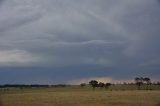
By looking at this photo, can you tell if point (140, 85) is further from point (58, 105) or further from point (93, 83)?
point (58, 105)

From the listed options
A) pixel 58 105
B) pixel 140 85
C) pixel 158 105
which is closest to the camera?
pixel 158 105

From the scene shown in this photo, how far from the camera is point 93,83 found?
18750cm

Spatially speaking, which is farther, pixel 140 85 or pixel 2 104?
pixel 140 85

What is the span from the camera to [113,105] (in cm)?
5431

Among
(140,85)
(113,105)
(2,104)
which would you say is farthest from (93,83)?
(2,104)

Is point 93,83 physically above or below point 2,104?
above

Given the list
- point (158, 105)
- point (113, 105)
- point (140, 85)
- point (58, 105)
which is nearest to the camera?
point (158, 105)

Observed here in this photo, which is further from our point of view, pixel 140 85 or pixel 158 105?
pixel 140 85

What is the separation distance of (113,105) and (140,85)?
129027 mm

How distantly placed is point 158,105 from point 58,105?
150 ft

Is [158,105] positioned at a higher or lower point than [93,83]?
lower

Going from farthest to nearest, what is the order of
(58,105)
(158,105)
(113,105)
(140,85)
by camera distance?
(140,85) < (113,105) < (58,105) < (158,105)

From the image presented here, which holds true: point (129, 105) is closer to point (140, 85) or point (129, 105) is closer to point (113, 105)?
point (113, 105)

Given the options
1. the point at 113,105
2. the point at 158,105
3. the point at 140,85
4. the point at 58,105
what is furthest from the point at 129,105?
the point at 140,85
